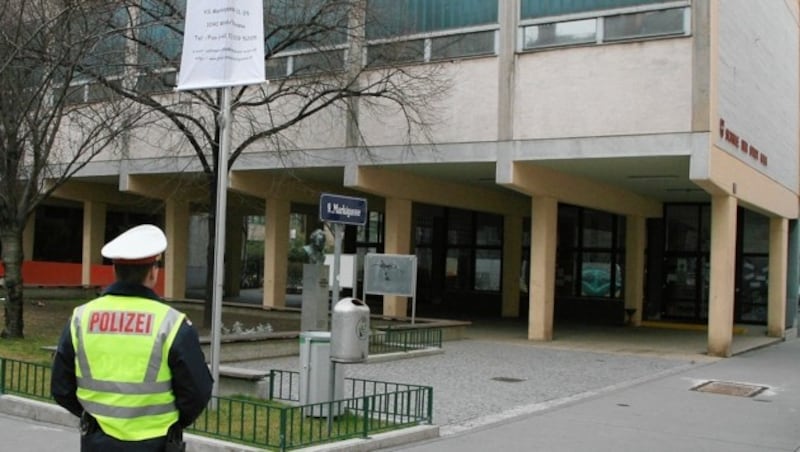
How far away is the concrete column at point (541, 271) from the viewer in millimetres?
20141

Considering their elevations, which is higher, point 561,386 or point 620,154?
point 620,154

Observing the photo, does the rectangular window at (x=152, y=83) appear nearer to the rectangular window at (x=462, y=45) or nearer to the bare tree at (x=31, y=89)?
the bare tree at (x=31, y=89)

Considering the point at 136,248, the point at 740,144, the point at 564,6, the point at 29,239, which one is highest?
the point at 564,6

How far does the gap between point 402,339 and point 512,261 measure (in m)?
11.8

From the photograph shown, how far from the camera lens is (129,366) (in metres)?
3.46

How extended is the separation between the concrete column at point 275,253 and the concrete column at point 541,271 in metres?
8.61

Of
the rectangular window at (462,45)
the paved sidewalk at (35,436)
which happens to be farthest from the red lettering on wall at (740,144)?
the paved sidewalk at (35,436)

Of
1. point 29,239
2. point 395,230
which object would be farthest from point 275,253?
point 29,239

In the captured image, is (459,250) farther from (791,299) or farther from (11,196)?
(11,196)

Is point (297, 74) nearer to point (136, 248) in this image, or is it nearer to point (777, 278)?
point (136, 248)

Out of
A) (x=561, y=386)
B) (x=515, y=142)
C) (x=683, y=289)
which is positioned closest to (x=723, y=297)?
(x=515, y=142)

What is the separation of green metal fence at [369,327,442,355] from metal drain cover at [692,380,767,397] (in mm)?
5472

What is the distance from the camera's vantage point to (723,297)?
18.4 m

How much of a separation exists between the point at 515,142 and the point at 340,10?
487 cm
